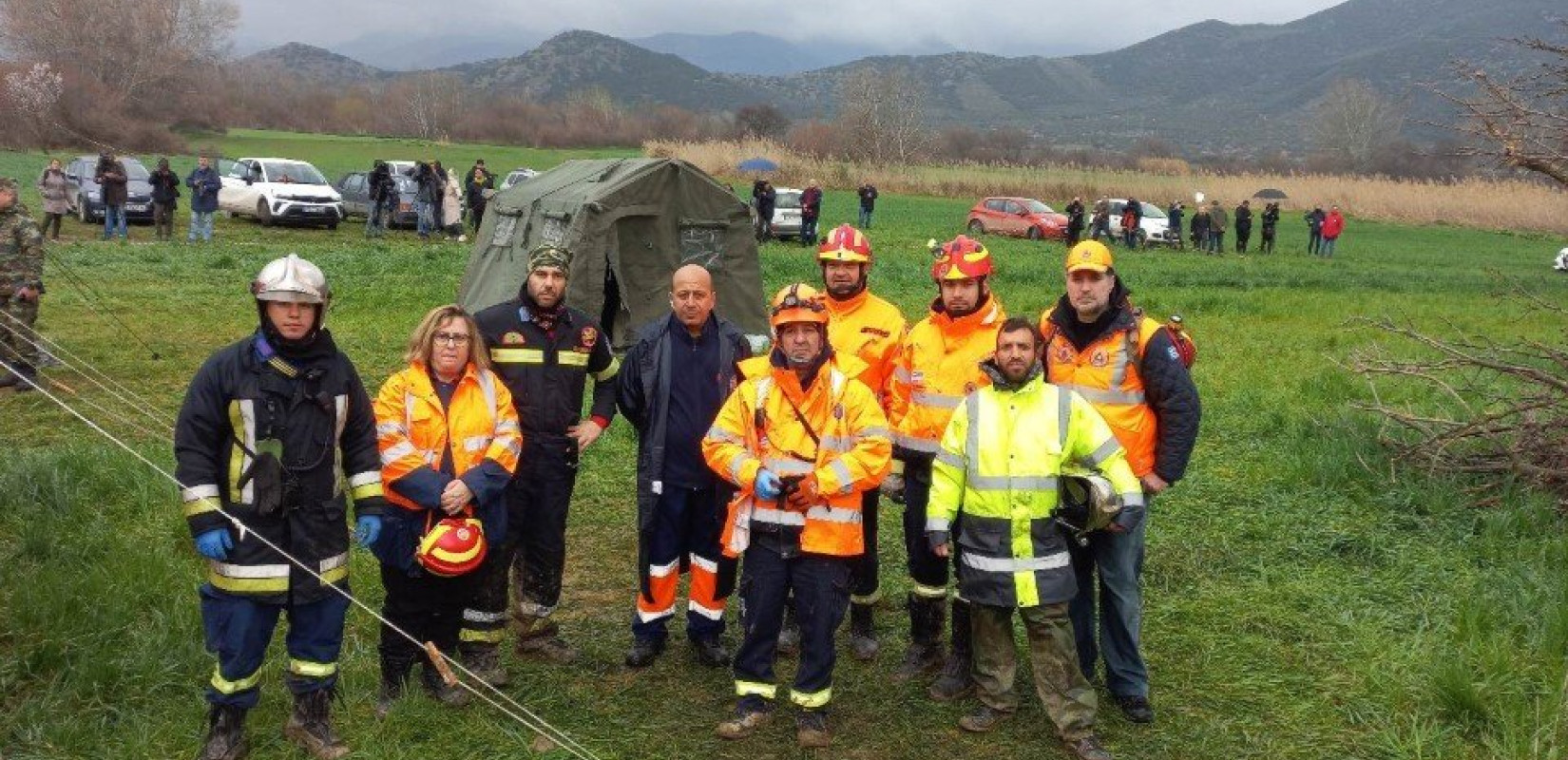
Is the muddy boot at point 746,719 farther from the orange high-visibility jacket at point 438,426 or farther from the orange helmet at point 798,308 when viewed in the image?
the orange helmet at point 798,308

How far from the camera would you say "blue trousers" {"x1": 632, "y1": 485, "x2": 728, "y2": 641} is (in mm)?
5445

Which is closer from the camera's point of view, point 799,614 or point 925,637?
point 799,614

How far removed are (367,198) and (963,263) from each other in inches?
1007

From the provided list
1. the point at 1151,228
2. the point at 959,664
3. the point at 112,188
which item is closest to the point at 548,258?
the point at 959,664

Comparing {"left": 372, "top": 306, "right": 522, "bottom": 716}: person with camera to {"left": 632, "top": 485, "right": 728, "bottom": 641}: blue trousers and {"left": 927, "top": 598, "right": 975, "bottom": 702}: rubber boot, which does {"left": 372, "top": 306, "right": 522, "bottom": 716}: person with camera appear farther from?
{"left": 927, "top": 598, "right": 975, "bottom": 702}: rubber boot

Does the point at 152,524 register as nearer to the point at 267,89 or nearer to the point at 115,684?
the point at 115,684

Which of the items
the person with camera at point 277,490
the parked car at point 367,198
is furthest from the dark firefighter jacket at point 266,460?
the parked car at point 367,198

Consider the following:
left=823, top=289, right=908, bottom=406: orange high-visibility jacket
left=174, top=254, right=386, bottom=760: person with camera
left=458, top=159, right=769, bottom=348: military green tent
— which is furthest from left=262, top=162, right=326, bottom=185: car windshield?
left=174, top=254, right=386, bottom=760: person with camera

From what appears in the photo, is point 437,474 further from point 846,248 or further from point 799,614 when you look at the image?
point 846,248

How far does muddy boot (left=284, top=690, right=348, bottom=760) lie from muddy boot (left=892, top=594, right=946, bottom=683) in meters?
2.50

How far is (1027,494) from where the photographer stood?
4.63m

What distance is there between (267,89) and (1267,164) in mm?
98494

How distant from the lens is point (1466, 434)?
768cm

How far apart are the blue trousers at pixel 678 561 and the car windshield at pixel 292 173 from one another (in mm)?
23262
